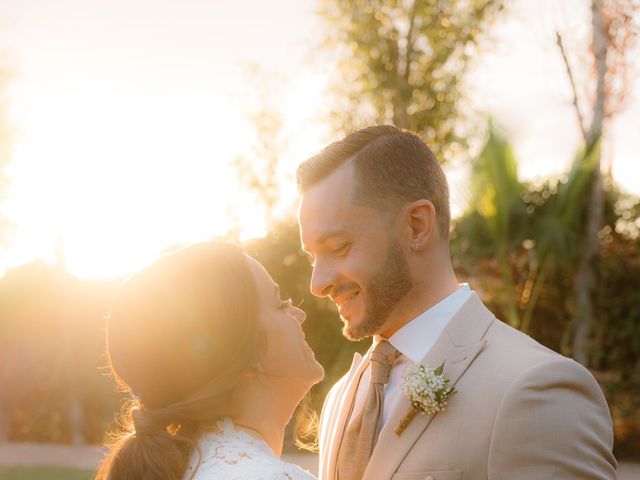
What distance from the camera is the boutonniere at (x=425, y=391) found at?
2773 millimetres

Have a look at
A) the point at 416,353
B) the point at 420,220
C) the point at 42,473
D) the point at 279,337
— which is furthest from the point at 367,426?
the point at 42,473

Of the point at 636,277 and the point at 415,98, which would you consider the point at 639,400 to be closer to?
the point at 636,277

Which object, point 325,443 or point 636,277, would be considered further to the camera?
point 636,277

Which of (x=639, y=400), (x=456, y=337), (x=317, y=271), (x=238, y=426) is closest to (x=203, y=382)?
(x=238, y=426)

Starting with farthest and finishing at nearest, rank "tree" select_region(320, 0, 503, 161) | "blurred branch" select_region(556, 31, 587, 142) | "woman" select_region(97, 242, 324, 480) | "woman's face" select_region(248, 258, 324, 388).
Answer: "tree" select_region(320, 0, 503, 161)
"blurred branch" select_region(556, 31, 587, 142)
"woman's face" select_region(248, 258, 324, 388)
"woman" select_region(97, 242, 324, 480)

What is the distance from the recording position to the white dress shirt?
3.09 m

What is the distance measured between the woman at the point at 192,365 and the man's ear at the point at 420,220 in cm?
65

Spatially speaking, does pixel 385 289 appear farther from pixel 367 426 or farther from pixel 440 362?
pixel 367 426

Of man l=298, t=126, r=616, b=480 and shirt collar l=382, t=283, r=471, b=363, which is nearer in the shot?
man l=298, t=126, r=616, b=480

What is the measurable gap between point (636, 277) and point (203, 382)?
415 inches

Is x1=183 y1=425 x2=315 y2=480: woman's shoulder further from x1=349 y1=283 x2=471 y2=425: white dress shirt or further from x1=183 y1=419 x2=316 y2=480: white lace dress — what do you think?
x1=349 y1=283 x2=471 y2=425: white dress shirt

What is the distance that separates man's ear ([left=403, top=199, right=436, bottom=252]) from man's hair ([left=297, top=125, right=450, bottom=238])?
41mm

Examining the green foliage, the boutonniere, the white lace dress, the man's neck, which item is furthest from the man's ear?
the green foliage

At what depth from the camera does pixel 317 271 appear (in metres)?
3.21
